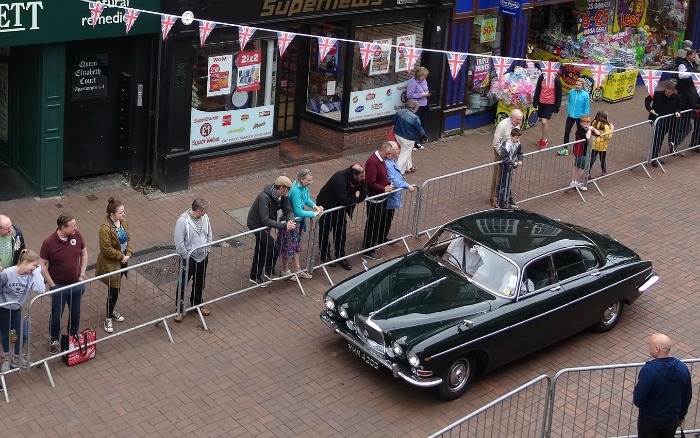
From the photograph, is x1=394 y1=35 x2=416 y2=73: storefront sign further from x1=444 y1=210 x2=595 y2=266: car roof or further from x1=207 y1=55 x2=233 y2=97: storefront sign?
x1=444 y1=210 x2=595 y2=266: car roof

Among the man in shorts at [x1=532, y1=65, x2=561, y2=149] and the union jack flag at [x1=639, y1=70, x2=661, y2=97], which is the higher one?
the union jack flag at [x1=639, y1=70, x2=661, y2=97]

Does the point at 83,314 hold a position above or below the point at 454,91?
below

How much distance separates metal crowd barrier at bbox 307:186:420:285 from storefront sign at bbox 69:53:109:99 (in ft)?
13.9

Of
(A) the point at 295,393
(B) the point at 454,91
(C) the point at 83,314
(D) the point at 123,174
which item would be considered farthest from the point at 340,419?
(B) the point at 454,91

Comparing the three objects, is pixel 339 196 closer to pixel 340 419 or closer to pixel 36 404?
pixel 340 419

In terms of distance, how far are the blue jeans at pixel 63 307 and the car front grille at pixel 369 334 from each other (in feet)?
9.84

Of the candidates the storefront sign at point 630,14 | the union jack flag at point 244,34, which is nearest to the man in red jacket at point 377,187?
the union jack flag at point 244,34

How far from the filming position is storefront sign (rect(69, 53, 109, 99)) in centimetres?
1569

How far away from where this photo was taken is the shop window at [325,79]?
18625 millimetres

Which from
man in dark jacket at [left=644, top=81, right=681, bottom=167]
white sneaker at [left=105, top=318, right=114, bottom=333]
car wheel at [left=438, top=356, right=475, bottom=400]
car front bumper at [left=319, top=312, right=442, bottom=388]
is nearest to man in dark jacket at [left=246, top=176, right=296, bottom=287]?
car front bumper at [left=319, top=312, right=442, bottom=388]

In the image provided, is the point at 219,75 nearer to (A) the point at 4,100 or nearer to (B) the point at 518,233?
(A) the point at 4,100

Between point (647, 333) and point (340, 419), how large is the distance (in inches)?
176

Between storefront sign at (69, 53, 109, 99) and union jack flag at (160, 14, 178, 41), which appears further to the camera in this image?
storefront sign at (69, 53, 109, 99)

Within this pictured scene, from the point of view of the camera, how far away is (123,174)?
54.9 ft
